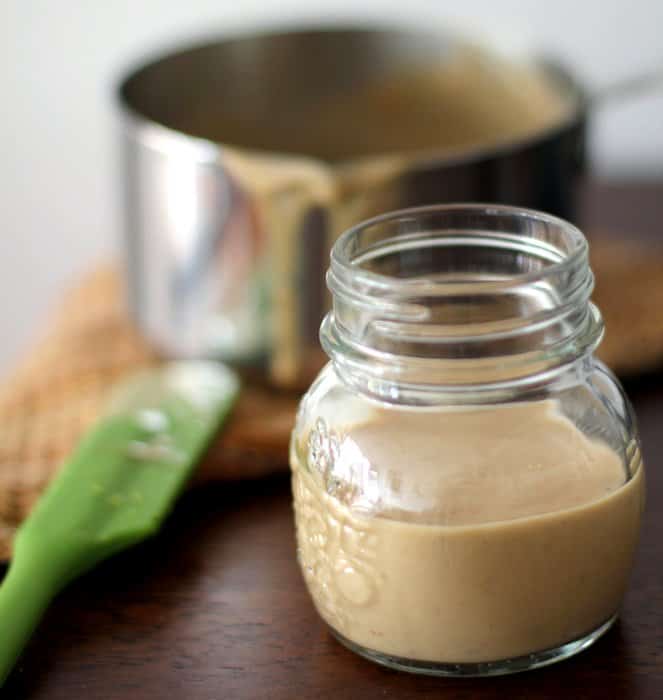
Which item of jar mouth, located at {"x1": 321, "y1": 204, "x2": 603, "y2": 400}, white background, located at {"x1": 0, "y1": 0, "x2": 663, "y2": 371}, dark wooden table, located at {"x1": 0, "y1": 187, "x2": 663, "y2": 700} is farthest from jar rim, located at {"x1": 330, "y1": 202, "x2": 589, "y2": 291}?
white background, located at {"x1": 0, "y1": 0, "x2": 663, "y2": 371}

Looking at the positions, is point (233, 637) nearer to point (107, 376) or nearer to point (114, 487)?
point (114, 487)

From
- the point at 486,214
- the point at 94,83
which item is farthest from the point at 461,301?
the point at 94,83

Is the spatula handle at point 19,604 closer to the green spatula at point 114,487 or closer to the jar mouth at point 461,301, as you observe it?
the green spatula at point 114,487

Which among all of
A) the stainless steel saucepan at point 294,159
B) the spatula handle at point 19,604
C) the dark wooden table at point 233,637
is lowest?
the dark wooden table at point 233,637

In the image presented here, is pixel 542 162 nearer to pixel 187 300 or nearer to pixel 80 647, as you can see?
pixel 187 300

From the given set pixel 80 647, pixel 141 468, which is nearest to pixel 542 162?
pixel 141 468

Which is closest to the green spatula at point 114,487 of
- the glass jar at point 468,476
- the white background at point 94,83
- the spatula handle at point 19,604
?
the spatula handle at point 19,604
